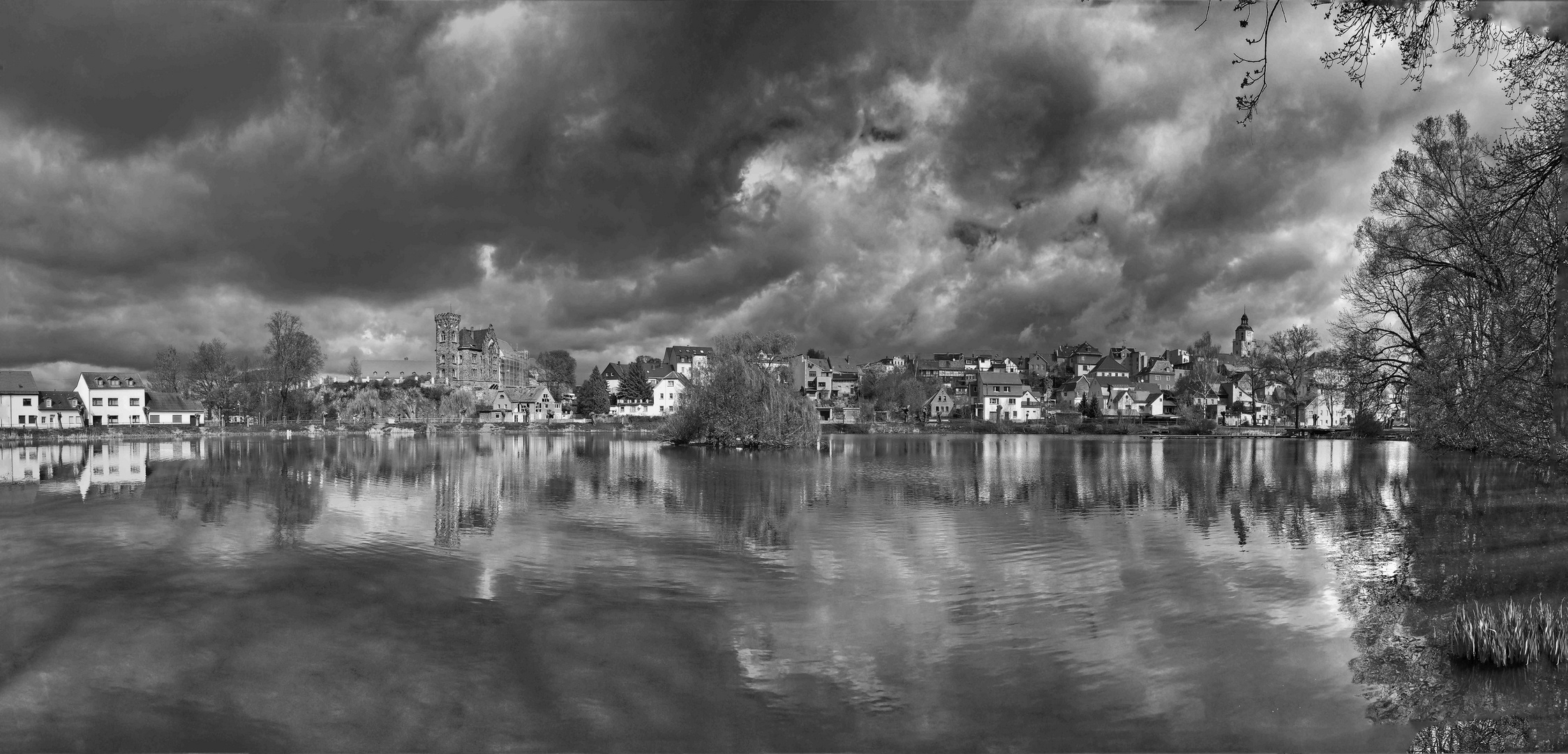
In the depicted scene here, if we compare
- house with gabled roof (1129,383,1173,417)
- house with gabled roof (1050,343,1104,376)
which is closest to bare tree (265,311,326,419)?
house with gabled roof (1129,383,1173,417)

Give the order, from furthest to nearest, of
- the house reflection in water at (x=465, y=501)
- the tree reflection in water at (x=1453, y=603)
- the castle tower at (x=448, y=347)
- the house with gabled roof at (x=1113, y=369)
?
the castle tower at (x=448, y=347) < the house with gabled roof at (x=1113, y=369) < the house reflection in water at (x=465, y=501) < the tree reflection in water at (x=1453, y=603)

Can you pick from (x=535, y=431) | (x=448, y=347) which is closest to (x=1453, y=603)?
(x=535, y=431)

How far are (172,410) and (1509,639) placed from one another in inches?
5003

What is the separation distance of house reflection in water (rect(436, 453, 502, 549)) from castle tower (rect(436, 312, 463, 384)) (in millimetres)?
129705

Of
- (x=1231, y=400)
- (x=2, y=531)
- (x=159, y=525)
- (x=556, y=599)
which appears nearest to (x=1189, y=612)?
(x=556, y=599)

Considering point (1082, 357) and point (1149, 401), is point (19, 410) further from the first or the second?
point (1082, 357)

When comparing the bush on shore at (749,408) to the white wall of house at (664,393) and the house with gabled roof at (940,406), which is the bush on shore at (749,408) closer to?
the house with gabled roof at (940,406)

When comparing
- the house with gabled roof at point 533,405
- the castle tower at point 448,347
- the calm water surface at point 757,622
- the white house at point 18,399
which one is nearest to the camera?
the calm water surface at point 757,622

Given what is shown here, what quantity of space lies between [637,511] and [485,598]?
1078cm

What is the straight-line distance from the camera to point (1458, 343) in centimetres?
2066

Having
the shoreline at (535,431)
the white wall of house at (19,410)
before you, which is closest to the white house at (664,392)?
the shoreline at (535,431)

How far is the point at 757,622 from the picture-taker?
11.9 meters

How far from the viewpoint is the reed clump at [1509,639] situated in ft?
30.5

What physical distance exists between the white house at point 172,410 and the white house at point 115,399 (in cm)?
99
